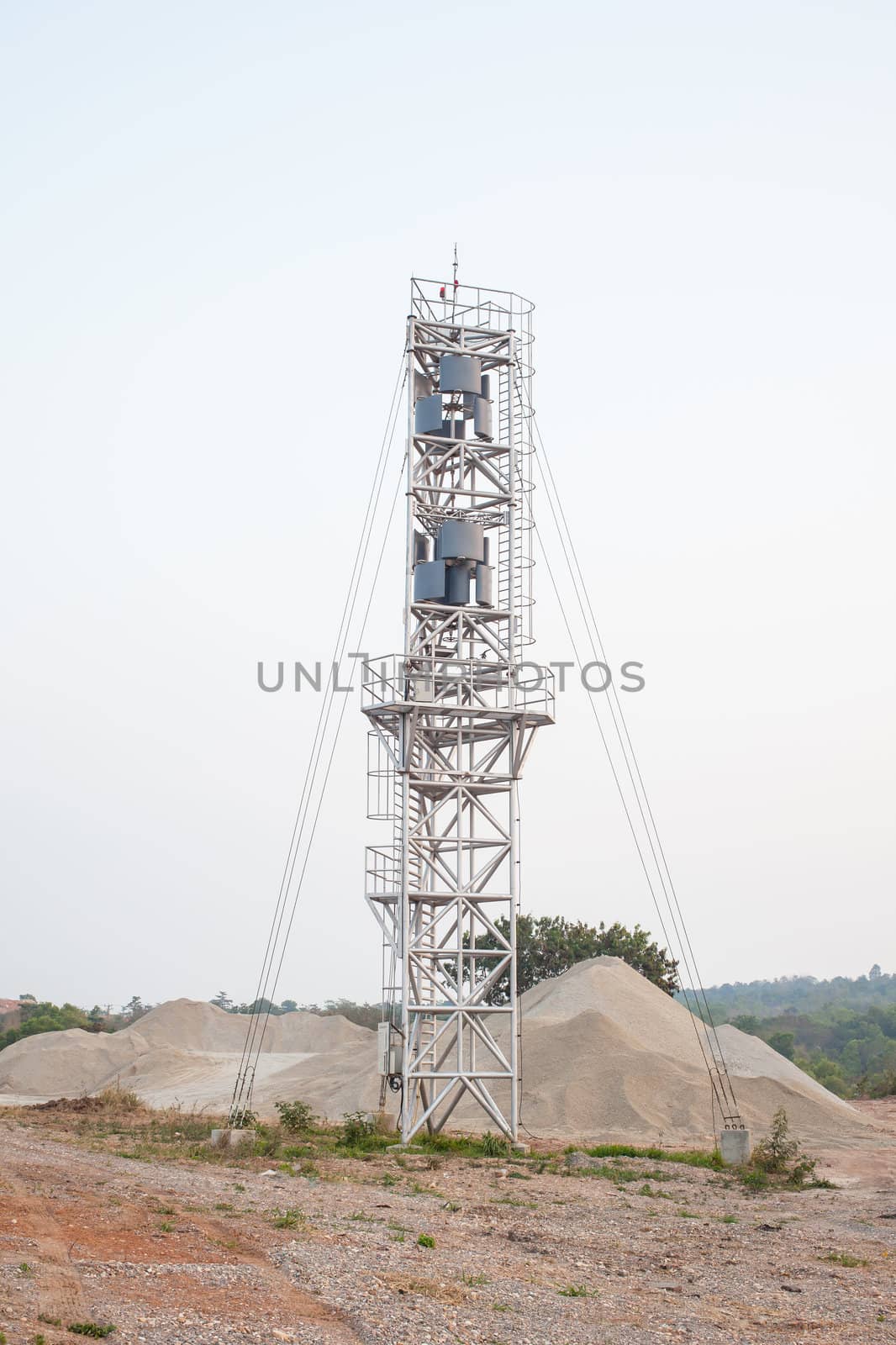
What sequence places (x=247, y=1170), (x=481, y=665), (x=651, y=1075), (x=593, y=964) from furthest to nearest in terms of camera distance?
(x=593, y=964)
(x=651, y=1075)
(x=481, y=665)
(x=247, y=1170)

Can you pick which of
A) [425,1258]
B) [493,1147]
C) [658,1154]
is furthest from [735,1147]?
[425,1258]

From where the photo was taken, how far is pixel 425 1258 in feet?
49.4

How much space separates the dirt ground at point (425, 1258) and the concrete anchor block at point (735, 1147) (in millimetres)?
2408

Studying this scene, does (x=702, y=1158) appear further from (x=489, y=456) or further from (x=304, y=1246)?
(x=489, y=456)

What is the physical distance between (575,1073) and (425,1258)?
20.2m

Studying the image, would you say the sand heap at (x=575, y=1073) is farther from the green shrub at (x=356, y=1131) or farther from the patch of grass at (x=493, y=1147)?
the green shrub at (x=356, y=1131)

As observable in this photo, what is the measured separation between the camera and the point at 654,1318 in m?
12.7

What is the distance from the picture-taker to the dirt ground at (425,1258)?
38.9 ft

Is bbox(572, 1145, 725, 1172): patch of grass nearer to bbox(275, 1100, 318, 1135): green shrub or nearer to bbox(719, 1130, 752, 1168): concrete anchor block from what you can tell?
bbox(719, 1130, 752, 1168): concrete anchor block

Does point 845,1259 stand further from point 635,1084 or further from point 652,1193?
point 635,1084

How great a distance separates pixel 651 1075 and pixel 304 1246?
20813 mm

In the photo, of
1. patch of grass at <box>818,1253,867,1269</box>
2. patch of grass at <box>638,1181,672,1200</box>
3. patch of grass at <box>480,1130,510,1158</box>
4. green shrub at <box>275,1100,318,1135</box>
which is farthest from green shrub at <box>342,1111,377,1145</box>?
patch of grass at <box>818,1253,867,1269</box>

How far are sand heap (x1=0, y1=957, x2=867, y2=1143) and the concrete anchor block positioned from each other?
5341 millimetres

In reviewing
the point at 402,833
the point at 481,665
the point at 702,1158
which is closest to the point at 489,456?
the point at 481,665
